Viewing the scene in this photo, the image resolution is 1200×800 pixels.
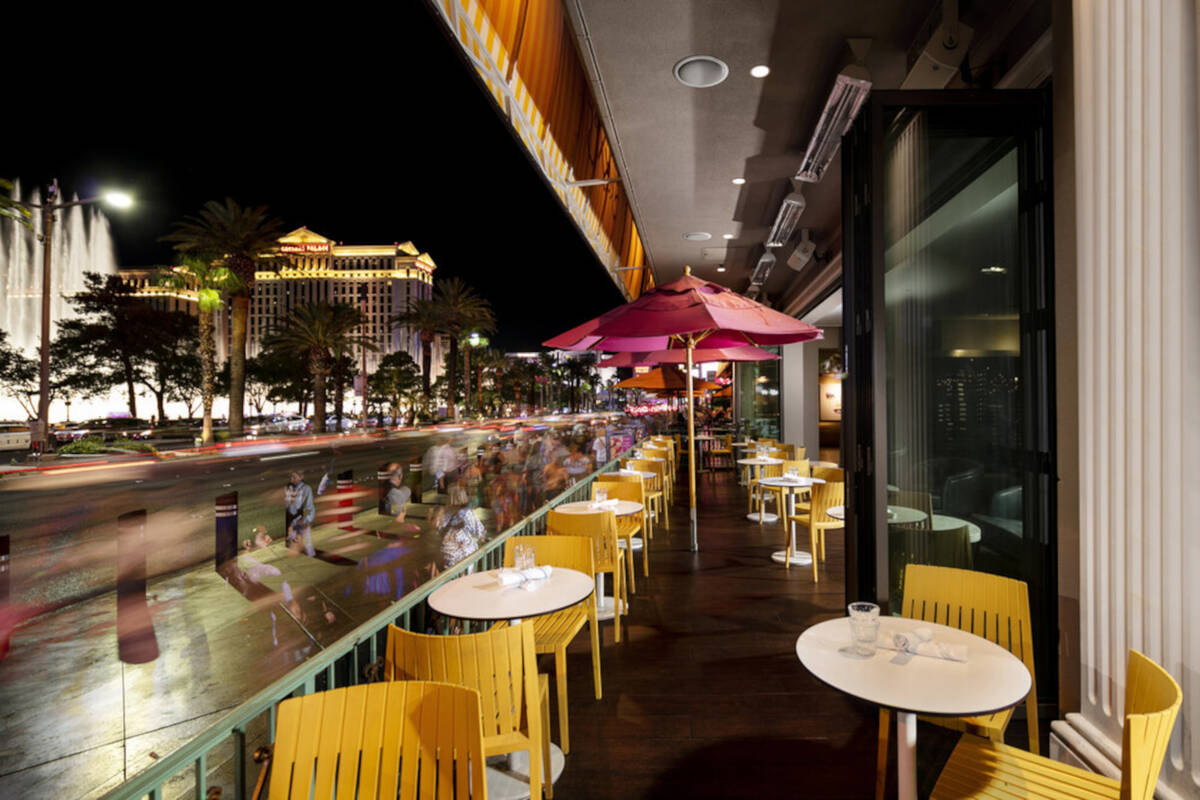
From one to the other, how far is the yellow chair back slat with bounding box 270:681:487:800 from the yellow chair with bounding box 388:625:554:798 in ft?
0.86

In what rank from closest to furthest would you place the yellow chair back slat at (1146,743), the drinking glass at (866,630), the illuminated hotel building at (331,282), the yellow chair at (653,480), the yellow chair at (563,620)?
the yellow chair back slat at (1146,743)
the drinking glass at (866,630)
the yellow chair at (563,620)
the yellow chair at (653,480)
the illuminated hotel building at (331,282)

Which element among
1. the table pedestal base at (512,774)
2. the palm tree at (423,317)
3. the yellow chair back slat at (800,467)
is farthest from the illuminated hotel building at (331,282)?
the table pedestal base at (512,774)

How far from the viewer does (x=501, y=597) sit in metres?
2.65

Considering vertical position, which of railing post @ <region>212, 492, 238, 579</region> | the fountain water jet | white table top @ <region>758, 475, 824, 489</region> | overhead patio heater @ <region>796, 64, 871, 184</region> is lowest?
railing post @ <region>212, 492, 238, 579</region>

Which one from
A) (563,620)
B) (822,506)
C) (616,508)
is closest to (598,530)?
(616,508)

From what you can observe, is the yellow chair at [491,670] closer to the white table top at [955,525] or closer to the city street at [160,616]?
the city street at [160,616]

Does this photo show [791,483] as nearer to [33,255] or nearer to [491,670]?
[491,670]

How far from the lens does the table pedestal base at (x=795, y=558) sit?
5.68 meters

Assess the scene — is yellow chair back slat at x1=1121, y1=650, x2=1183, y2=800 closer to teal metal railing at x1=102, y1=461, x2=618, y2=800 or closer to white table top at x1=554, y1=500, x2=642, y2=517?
teal metal railing at x1=102, y1=461, x2=618, y2=800

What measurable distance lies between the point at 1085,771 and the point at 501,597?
221cm

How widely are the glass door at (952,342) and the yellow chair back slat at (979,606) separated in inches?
19.9

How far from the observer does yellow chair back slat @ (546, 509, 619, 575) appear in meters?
4.07

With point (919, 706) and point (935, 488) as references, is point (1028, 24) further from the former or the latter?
point (919, 706)

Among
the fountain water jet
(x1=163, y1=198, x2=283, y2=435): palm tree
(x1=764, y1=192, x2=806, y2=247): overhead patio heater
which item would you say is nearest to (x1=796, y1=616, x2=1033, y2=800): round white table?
(x1=764, y1=192, x2=806, y2=247): overhead patio heater
